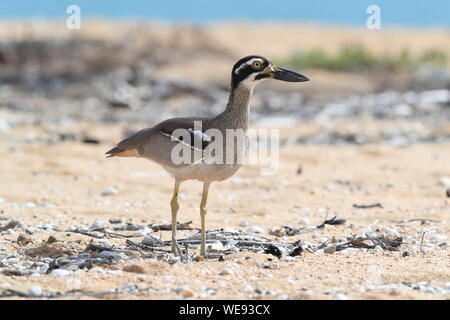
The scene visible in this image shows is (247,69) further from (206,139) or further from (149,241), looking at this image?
(149,241)

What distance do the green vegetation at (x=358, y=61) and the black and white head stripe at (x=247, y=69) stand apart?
576 inches

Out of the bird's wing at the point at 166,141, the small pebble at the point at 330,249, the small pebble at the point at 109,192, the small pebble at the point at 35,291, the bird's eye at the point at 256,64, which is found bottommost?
the small pebble at the point at 35,291

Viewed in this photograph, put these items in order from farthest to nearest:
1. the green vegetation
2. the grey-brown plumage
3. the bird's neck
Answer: the green vegetation
the bird's neck
the grey-brown plumage

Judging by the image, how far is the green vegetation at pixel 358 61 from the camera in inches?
797

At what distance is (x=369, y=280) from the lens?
4820 millimetres

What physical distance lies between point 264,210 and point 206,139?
2.30 meters

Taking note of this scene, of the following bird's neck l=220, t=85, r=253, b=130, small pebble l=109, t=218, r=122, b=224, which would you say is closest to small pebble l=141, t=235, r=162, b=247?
small pebble l=109, t=218, r=122, b=224

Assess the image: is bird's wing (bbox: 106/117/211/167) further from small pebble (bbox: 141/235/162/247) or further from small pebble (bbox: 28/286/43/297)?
small pebble (bbox: 28/286/43/297)

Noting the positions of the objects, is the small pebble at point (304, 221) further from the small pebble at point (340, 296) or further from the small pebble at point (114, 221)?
the small pebble at point (340, 296)

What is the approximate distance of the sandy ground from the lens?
4.67 meters

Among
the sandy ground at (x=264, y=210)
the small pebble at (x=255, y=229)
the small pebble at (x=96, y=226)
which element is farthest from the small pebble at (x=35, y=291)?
the small pebble at (x=255, y=229)

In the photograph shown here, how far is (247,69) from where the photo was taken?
5.66m

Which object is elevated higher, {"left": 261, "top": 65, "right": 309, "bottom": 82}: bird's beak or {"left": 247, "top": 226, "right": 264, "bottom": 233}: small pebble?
{"left": 261, "top": 65, "right": 309, "bottom": 82}: bird's beak
